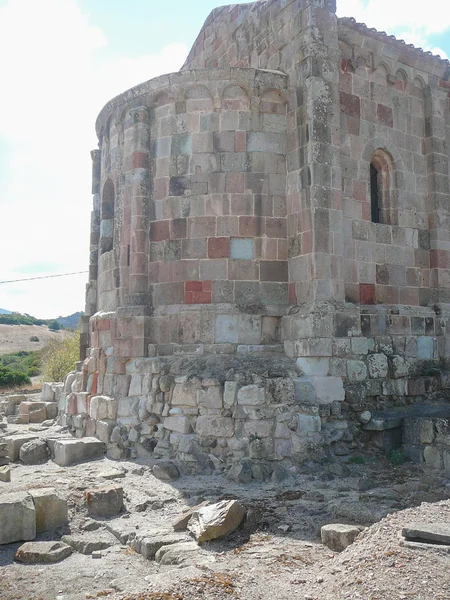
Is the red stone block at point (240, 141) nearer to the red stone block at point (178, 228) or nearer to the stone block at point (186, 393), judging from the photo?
the red stone block at point (178, 228)

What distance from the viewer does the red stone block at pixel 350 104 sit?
9938mm

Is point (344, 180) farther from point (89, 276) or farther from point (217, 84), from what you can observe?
point (89, 276)

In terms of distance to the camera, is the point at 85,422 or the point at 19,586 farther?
the point at 85,422

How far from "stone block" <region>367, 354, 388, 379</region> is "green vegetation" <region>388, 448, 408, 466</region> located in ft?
3.86

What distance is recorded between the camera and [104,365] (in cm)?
1047

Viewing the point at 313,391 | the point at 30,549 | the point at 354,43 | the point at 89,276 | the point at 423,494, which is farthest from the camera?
the point at 89,276

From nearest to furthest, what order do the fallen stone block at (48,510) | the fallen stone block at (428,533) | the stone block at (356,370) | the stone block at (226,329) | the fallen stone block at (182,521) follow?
the fallen stone block at (428,533), the fallen stone block at (182,521), the fallen stone block at (48,510), the stone block at (356,370), the stone block at (226,329)

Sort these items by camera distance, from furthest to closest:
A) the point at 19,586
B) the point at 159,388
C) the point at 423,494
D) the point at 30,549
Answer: the point at 159,388 → the point at 423,494 → the point at 30,549 → the point at 19,586

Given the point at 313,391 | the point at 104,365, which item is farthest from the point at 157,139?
the point at 313,391

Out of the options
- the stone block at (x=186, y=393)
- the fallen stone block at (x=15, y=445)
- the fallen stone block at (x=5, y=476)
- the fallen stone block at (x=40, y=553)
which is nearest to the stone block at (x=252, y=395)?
the stone block at (x=186, y=393)

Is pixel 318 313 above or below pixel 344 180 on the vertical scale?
below

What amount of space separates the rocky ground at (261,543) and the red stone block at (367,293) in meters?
2.57

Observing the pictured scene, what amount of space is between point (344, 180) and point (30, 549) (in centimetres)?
701

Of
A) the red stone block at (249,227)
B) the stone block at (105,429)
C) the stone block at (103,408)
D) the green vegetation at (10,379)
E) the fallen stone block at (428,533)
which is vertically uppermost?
the red stone block at (249,227)
